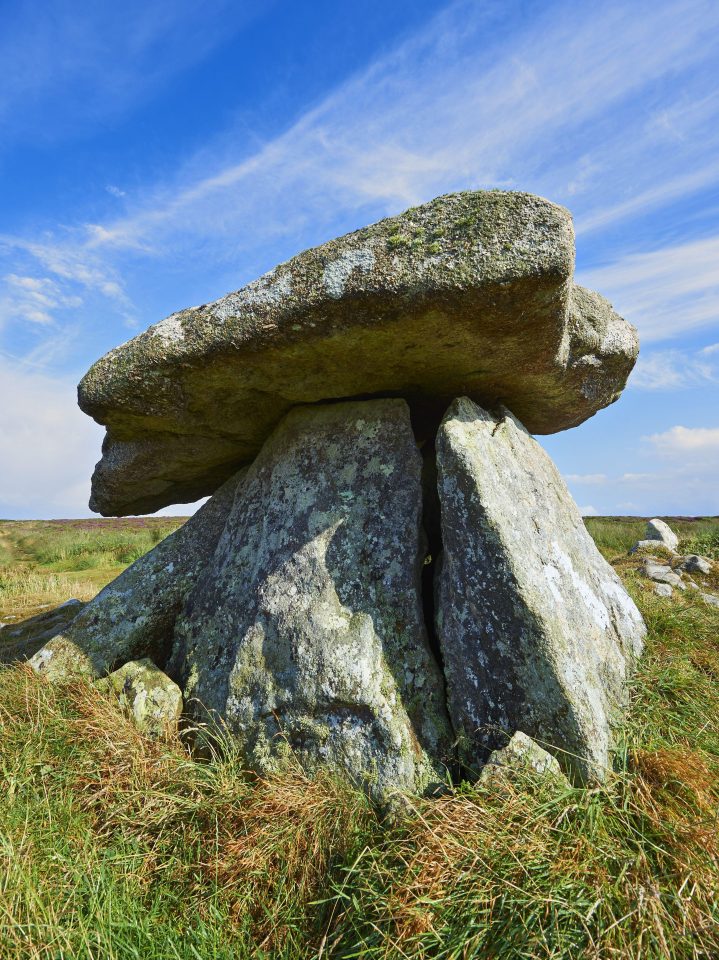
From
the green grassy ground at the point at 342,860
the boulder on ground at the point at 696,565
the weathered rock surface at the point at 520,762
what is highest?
the boulder on ground at the point at 696,565

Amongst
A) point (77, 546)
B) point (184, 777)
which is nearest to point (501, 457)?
point (184, 777)

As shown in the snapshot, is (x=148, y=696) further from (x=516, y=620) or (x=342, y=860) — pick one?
(x=516, y=620)

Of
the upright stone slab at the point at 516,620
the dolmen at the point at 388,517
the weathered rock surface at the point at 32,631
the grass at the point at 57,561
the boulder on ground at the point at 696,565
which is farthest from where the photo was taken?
the grass at the point at 57,561

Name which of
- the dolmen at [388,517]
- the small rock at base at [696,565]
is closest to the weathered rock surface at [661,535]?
the small rock at base at [696,565]

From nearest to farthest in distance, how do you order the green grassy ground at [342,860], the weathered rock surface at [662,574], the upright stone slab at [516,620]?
1. the green grassy ground at [342,860]
2. the upright stone slab at [516,620]
3. the weathered rock surface at [662,574]

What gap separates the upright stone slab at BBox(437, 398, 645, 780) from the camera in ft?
13.2

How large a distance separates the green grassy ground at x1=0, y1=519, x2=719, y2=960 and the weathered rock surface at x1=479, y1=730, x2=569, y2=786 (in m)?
0.09

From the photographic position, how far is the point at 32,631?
341 inches

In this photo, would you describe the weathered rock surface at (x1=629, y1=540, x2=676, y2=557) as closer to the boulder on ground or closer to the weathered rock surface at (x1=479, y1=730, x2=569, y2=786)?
the boulder on ground

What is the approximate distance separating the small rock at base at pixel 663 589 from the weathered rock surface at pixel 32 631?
8.36 meters

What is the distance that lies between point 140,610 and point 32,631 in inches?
142

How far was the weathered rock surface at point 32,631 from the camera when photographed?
726cm

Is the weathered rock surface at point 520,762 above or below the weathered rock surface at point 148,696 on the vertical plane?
below

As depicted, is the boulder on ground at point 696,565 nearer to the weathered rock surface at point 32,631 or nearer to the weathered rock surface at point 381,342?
the weathered rock surface at point 381,342
